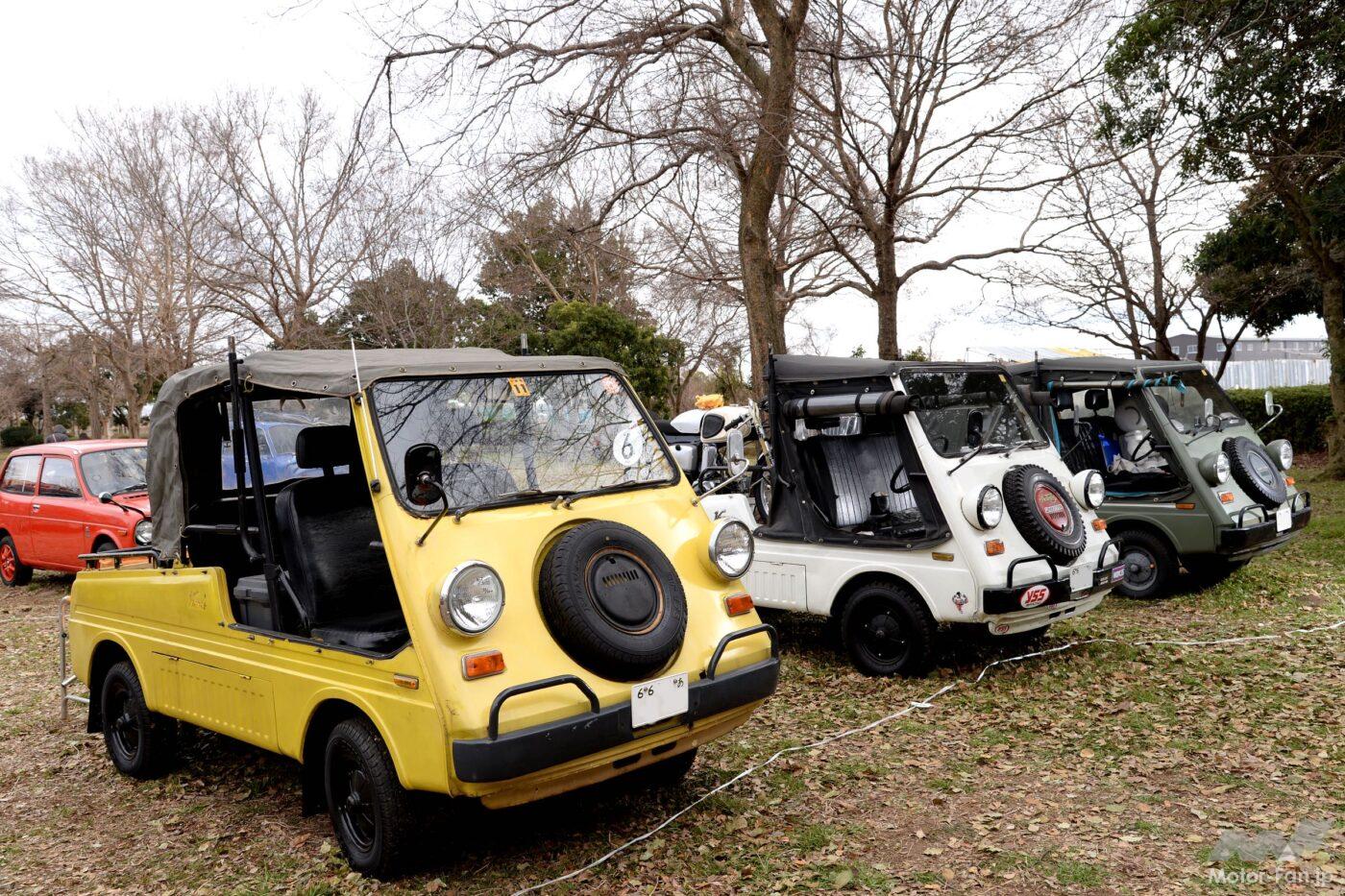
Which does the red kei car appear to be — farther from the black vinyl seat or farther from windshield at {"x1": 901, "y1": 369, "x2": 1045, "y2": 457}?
windshield at {"x1": 901, "y1": 369, "x2": 1045, "y2": 457}

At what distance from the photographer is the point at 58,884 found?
4641 millimetres

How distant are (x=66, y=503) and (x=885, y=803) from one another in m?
10.5

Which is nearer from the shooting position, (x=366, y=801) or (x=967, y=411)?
(x=366, y=801)

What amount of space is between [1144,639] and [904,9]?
10525 millimetres

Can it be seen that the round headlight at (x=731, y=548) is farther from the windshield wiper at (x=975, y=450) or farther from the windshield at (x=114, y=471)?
the windshield at (x=114, y=471)

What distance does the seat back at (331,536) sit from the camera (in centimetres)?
486

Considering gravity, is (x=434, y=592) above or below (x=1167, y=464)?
below

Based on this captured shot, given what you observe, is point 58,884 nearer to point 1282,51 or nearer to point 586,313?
point 1282,51

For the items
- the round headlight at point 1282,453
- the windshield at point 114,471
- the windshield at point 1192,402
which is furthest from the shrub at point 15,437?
the round headlight at point 1282,453

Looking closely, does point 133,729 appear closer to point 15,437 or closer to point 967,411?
point 967,411

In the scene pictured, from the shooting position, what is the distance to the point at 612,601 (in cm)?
425

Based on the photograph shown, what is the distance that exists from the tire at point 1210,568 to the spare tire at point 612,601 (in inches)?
262

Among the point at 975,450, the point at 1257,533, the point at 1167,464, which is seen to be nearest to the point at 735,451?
the point at 975,450

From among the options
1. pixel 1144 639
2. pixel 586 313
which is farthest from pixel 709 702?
pixel 586 313
